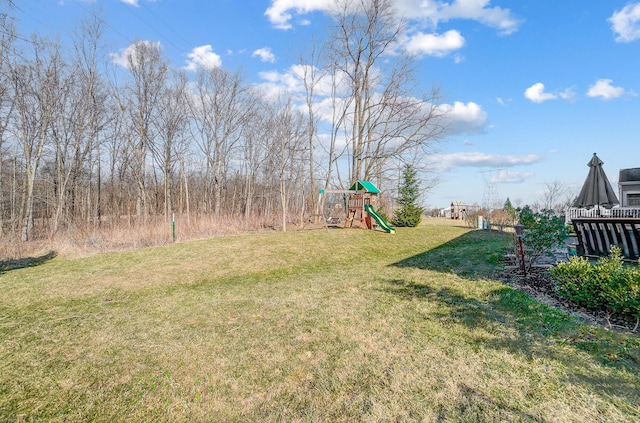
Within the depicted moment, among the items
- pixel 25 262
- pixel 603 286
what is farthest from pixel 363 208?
pixel 25 262

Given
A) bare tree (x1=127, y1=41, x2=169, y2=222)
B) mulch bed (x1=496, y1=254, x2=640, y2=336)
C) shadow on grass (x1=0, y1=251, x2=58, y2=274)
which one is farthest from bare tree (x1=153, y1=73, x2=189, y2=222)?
mulch bed (x1=496, y1=254, x2=640, y2=336)

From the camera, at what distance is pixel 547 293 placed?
4.27 metres

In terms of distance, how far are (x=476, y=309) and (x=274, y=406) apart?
2.71 meters

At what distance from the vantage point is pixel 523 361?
8.26 feet

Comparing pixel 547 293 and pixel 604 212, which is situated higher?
pixel 604 212

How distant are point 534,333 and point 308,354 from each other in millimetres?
2194

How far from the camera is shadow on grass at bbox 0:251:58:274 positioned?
23.3ft

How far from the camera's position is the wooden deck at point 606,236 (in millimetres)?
5281

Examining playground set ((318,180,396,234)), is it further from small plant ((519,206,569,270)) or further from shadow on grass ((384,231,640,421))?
shadow on grass ((384,231,640,421))

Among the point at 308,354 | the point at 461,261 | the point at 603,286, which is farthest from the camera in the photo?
the point at 461,261

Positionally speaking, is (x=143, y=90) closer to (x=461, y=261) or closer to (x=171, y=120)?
(x=171, y=120)

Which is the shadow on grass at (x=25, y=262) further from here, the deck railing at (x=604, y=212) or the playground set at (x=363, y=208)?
the deck railing at (x=604, y=212)

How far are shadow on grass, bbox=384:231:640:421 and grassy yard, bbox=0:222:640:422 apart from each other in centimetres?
2

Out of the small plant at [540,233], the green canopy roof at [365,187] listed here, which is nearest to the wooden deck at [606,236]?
the small plant at [540,233]
